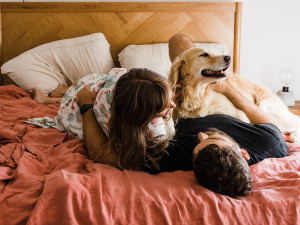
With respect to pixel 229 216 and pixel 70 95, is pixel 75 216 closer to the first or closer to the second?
pixel 229 216

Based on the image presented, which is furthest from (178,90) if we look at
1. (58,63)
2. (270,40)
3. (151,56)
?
(270,40)

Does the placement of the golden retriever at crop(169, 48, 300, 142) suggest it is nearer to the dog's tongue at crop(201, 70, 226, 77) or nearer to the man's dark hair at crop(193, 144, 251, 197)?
the dog's tongue at crop(201, 70, 226, 77)

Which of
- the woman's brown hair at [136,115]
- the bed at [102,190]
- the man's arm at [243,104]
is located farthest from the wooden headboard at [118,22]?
the woman's brown hair at [136,115]

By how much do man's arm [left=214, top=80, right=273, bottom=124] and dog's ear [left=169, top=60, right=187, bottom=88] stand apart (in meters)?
0.24

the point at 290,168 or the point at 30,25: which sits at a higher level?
the point at 30,25

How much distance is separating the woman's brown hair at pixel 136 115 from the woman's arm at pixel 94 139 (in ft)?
0.17

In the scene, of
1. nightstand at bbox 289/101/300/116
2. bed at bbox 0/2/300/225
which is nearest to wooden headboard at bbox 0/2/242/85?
nightstand at bbox 289/101/300/116

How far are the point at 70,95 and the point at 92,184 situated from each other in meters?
0.67

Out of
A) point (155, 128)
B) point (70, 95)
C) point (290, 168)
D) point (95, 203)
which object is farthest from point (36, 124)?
point (290, 168)

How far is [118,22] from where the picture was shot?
8.71 feet

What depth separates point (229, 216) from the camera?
2.74 ft

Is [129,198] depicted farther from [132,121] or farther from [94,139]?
[94,139]

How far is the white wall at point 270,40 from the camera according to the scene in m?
2.82

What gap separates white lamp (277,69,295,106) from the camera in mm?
2672
